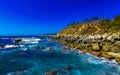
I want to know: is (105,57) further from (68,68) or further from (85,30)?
(85,30)

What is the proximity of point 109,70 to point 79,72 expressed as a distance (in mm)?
5630

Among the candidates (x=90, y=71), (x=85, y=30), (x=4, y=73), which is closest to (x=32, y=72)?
(x=4, y=73)

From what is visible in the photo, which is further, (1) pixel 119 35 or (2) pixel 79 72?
(1) pixel 119 35

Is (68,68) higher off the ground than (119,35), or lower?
lower

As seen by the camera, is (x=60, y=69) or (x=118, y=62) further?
(x=118, y=62)

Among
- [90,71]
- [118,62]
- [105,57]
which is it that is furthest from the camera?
[105,57]

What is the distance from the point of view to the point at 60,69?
31.5 metres

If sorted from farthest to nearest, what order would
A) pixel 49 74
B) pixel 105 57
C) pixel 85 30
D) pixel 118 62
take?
pixel 85 30 < pixel 105 57 < pixel 118 62 < pixel 49 74

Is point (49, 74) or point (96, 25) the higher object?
point (96, 25)

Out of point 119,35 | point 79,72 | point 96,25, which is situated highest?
point 96,25

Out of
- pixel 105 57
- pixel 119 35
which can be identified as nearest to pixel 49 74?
pixel 105 57

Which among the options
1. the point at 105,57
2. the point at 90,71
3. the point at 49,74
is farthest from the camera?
the point at 105,57

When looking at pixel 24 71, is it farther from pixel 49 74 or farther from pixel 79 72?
pixel 79 72

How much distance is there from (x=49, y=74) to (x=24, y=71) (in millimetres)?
4951
